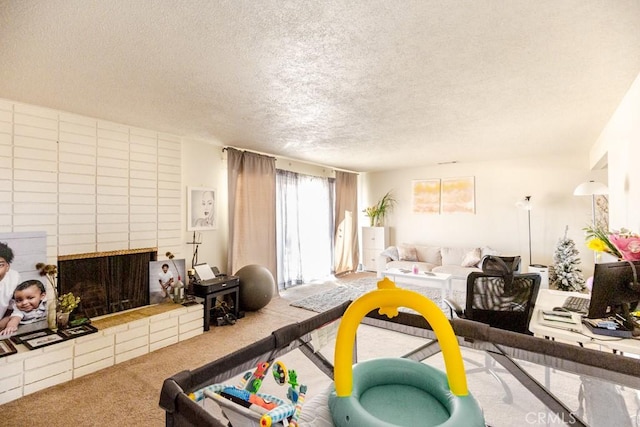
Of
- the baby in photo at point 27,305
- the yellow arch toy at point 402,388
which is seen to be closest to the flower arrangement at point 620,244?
the yellow arch toy at point 402,388

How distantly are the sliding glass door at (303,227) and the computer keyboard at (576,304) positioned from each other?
13.2ft

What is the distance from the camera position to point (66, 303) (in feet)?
9.41

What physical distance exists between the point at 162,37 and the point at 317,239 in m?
4.90

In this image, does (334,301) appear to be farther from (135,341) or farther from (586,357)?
(586,357)

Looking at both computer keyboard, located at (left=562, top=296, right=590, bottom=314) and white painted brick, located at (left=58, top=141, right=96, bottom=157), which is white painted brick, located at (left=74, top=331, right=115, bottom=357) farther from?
computer keyboard, located at (left=562, top=296, right=590, bottom=314)

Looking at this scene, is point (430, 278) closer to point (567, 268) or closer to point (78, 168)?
point (567, 268)

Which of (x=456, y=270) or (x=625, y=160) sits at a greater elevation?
(x=625, y=160)

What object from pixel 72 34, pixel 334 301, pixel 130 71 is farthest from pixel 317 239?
pixel 72 34

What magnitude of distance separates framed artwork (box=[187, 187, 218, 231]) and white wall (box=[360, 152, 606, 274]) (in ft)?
14.3

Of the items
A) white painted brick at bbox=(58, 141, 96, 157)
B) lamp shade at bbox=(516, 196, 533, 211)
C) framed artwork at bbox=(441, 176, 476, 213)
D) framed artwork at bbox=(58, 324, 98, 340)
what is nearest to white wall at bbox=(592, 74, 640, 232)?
lamp shade at bbox=(516, 196, 533, 211)

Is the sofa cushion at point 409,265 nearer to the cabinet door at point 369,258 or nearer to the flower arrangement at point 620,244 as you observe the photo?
the cabinet door at point 369,258

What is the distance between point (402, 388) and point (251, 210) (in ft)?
13.4

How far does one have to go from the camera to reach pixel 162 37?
68.2 inches

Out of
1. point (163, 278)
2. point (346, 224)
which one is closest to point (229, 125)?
point (163, 278)
